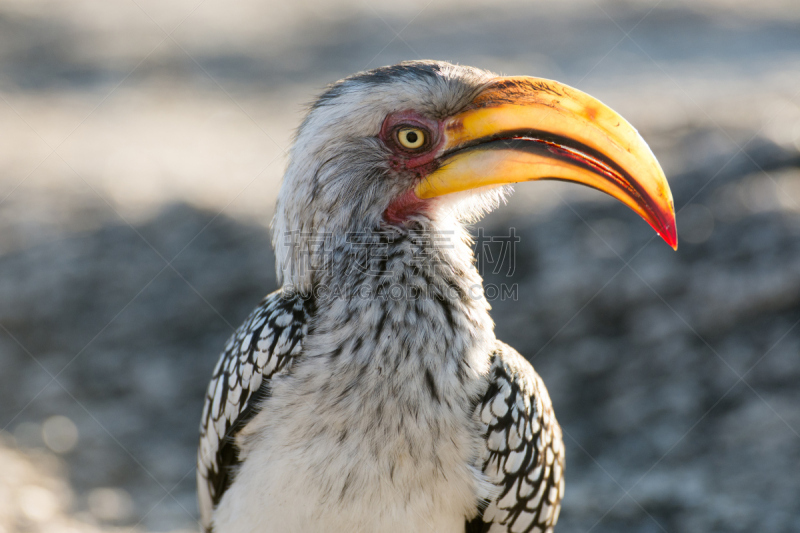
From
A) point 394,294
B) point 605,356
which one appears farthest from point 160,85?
point 394,294

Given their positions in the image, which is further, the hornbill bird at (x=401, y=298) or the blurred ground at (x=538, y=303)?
the blurred ground at (x=538, y=303)

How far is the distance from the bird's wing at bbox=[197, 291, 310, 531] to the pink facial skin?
56cm

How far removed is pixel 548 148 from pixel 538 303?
3162 mm

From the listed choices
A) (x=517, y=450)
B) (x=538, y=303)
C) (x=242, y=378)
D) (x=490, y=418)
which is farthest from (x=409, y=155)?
(x=538, y=303)

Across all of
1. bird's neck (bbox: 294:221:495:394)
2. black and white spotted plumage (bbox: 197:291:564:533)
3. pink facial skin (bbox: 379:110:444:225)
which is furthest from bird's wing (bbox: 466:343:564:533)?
pink facial skin (bbox: 379:110:444:225)

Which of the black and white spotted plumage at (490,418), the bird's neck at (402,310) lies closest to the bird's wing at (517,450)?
the black and white spotted plumage at (490,418)

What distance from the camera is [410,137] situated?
96.3 inches

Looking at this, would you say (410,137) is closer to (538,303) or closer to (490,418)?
(490,418)

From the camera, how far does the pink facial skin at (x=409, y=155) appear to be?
8.02ft

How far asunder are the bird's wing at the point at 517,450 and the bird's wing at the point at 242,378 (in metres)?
0.85

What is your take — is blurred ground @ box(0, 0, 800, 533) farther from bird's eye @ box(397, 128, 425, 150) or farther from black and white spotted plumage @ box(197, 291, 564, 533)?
bird's eye @ box(397, 128, 425, 150)

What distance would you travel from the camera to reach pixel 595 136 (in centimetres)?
231

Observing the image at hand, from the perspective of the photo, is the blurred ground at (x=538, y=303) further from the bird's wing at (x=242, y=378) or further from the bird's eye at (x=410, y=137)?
the bird's eye at (x=410, y=137)

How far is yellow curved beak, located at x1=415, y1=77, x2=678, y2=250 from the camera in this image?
2316 millimetres
